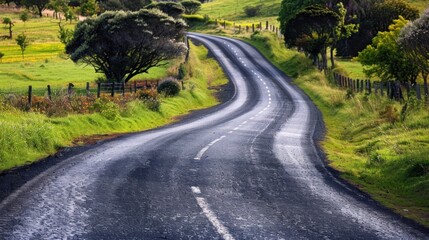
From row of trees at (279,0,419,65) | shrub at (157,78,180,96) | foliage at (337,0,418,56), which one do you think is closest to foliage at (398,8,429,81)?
shrub at (157,78,180,96)

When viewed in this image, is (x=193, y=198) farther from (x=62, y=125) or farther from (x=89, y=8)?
(x=89, y=8)

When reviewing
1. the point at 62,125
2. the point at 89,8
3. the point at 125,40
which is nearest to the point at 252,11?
the point at 89,8

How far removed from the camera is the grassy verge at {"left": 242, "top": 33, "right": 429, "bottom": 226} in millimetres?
9797

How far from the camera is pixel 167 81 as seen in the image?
35.1 m

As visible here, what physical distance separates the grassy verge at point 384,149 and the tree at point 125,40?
44.7 ft

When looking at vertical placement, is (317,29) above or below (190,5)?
below

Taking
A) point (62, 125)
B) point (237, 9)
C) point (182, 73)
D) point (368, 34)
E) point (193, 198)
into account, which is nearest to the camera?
point (193, 198)

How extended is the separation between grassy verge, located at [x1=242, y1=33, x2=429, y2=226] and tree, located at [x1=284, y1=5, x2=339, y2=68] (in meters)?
22.3

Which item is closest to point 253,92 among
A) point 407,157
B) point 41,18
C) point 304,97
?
point 304,97

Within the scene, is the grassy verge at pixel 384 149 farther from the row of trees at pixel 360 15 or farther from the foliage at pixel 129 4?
the foliage at pixel 129 4

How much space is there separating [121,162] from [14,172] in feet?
7.62

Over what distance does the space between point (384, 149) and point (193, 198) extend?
28.1 feet

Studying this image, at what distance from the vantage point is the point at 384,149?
14625 mm

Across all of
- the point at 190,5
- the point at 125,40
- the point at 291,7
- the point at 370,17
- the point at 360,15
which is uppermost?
the point at 190,5
